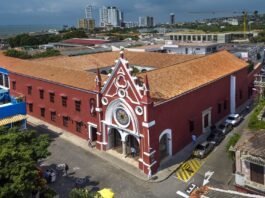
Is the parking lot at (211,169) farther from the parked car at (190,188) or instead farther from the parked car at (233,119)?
the parked car at (233,119)

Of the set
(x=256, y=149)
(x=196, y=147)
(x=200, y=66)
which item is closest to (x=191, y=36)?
(x=200, y=66)

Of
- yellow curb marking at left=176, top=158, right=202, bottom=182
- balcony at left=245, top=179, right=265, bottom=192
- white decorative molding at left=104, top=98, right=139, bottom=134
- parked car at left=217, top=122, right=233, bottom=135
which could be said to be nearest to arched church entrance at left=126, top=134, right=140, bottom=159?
white decorative molding at left=104, top=98, right=139, bottom=134

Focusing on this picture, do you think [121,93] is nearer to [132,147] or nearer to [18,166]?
[132,147]

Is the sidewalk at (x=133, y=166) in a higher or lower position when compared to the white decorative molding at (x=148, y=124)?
lower

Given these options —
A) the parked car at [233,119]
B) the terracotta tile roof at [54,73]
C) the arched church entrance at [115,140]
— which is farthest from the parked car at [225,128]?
the terracotta tile roof at [54,73]

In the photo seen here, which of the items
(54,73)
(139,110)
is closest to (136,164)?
(139,110)
